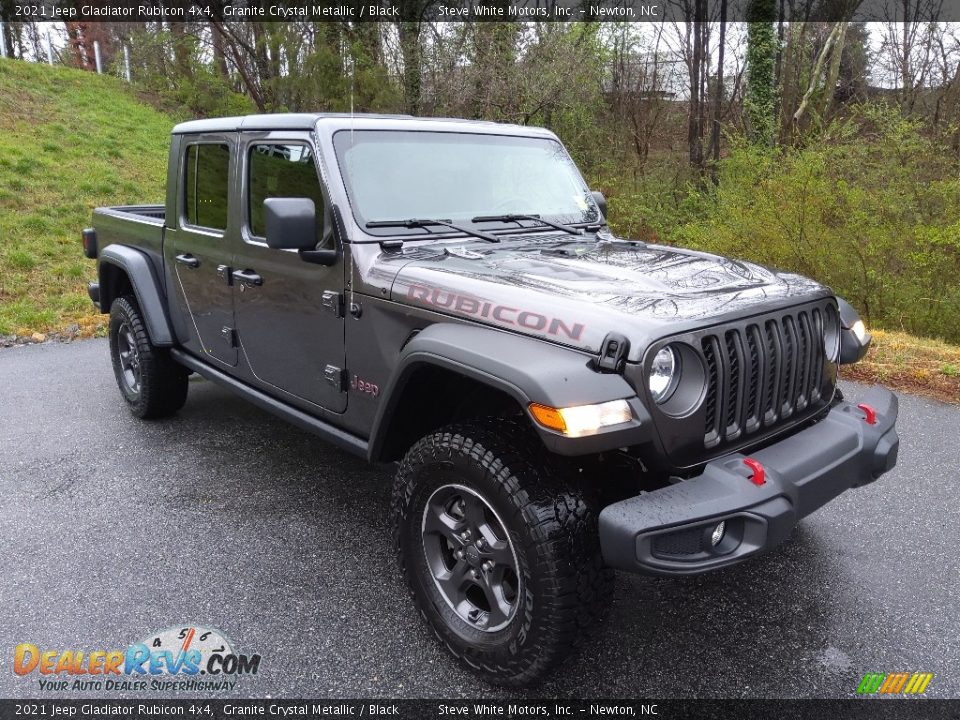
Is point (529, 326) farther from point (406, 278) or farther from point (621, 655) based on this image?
point (621, 655)

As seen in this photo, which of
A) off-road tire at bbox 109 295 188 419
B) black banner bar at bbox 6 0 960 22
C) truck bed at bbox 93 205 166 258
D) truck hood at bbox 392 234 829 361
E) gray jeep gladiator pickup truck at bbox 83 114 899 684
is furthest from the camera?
black banner bar at bbox 6 0 960 22

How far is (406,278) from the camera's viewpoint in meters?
2.80

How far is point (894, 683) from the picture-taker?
8.01 feet

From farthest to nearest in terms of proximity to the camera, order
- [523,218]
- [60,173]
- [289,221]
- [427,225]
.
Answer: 1. [60,173]
2. [523,218]
3. [427,225]
4. [289,221]

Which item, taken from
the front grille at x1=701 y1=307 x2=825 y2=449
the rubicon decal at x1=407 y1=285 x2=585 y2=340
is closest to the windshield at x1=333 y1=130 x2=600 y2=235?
the rubicon decal at x1=407 y1=285 x2=585 y2=340

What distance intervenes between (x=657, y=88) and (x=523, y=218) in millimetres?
14140

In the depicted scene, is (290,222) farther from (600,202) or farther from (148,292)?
(148,292)

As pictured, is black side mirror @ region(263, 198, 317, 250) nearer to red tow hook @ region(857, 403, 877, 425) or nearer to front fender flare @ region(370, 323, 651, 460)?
front fender flare @ region(370, 323, 651, 460)

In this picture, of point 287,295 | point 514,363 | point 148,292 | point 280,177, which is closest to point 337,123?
point 280,177

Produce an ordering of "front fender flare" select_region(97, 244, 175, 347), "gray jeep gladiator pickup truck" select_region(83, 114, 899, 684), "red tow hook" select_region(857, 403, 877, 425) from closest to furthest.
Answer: "gray jeep gladiator pickup truck" select_region(83, 114, 899, 684)
"red tow hook" select_region(857, 403, 877, 425)
"front fender flare" select_region(97, 244, 175, 347)

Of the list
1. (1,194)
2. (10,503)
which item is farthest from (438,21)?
(10,503)

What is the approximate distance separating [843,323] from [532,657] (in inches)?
74.0

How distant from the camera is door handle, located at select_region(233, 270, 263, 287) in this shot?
3517 mm

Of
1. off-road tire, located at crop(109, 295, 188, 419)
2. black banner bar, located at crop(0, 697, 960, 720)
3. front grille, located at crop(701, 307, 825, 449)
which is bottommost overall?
black banner bar, located at crop(0, 697, 960, 720)
